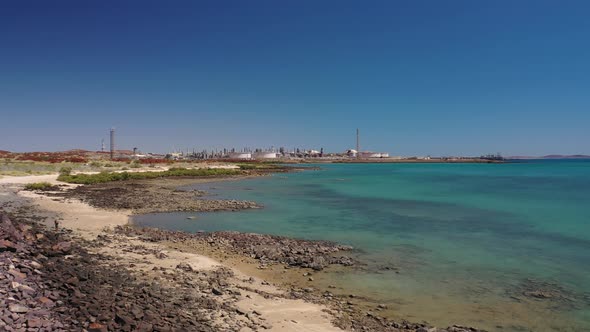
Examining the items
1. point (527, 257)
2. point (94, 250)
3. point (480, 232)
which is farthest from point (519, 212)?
point (94, 250)

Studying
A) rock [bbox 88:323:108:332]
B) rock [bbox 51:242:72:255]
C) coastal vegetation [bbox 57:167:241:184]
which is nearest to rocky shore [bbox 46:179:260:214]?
coastal vegetation [bbox 57:167:241:184]

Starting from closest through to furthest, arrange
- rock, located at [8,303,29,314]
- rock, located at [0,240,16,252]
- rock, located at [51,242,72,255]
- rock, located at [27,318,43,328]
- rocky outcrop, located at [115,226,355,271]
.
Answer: rock, located at [27,318,43,328] → rock, located at [8,303,29,314] → rock, located at [0,240,16,252] → rock, located at [51,242,72,255] → rocky outcrop, located at [115,226,355,271]

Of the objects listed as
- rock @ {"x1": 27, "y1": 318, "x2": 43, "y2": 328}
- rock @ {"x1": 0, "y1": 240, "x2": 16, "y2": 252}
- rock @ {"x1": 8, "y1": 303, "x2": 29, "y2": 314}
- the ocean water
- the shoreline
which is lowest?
the ocean water

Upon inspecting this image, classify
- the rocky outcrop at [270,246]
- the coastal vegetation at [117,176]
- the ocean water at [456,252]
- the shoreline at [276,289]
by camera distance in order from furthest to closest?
1. the coastal vegetation at [117,176]
2. the rocky outcrop at [270,246]
3. the ocean water at [456,252]
4. the shoreline at [276,289]

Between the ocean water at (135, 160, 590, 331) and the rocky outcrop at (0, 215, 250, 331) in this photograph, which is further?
the ocean water at (135, 160, 590, 331)

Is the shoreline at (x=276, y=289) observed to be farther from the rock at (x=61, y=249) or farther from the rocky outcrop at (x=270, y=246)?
the rock at (x=61, y=249)

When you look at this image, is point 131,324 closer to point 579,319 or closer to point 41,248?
point 41,248

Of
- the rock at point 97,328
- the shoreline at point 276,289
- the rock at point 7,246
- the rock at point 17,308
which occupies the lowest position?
the shoreline at point 276,289

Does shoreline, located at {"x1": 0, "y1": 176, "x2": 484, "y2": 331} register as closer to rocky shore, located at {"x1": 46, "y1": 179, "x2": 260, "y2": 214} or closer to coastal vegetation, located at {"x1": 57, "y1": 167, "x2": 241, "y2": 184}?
rocky shore, located at {"x1": 46, "y1": 179, "x2": 260, "y2": 214}

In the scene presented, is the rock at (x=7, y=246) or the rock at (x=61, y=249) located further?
the rock at (x=61, y=249)

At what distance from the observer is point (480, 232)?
65.7 feet

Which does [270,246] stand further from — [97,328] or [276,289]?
[97,328]

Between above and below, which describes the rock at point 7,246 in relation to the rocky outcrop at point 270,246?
above

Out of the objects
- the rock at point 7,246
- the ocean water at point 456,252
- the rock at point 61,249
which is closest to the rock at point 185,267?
the rock at point 61,249
